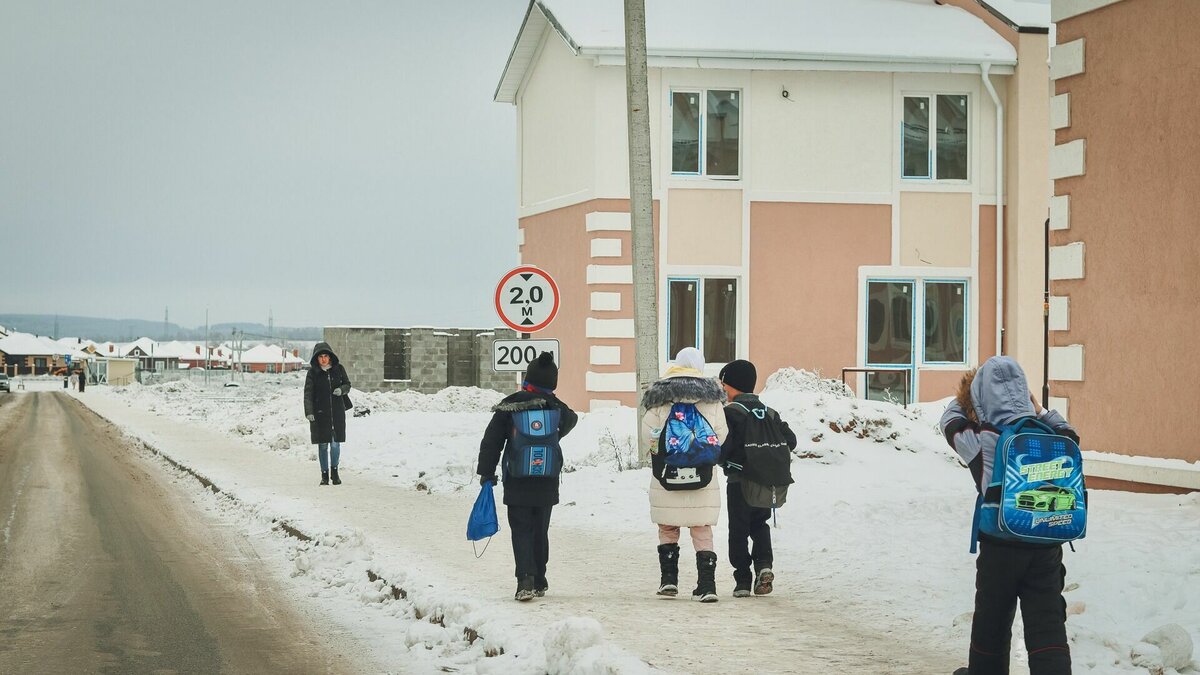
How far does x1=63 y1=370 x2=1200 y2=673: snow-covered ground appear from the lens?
7.59 meters

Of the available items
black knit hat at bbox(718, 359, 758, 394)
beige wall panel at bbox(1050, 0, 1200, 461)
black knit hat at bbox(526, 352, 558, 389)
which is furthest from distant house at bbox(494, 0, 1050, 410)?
black knit hat at bbox(526, 352, 558, 389)

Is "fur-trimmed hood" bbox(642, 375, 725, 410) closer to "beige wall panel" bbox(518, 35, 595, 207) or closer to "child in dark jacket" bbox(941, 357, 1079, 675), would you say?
"child in dark jacket" bbox(941, 357, 1079, 675)

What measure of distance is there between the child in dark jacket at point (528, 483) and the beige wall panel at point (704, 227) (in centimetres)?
1377

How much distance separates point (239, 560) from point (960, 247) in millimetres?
15980

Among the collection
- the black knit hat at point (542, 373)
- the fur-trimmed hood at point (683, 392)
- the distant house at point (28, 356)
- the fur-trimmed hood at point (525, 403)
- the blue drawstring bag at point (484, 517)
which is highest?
the black knit hat at point (542, 373)

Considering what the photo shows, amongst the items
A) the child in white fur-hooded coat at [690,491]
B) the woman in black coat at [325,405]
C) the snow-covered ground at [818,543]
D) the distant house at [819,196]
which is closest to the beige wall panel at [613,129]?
the distant house at [819,196]

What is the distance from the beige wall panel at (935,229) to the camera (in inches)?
922

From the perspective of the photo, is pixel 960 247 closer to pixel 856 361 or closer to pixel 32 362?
pixel 856 361

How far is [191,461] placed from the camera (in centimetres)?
2281

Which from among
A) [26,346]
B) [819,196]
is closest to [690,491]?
[819,196]

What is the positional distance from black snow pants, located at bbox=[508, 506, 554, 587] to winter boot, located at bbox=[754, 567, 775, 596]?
1572mm

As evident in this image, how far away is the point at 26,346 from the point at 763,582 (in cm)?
20028

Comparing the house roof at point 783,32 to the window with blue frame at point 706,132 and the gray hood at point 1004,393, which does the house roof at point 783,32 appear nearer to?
the window with blue frame at point 706,132

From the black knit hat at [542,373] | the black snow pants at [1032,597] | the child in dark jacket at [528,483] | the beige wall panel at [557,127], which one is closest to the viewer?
the black snow pants at [1032,597]
